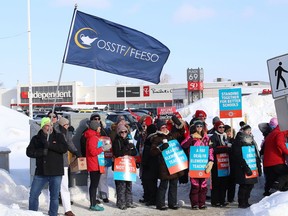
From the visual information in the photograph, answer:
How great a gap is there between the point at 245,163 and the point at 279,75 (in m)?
2.50

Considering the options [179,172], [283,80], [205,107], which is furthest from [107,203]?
[205,107]

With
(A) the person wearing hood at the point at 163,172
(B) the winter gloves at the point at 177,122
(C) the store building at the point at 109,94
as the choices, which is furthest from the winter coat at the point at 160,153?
(C) the store building at the point at 109,94

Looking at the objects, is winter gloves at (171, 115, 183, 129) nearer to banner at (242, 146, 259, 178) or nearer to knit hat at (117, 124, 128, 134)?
knit hat at (117, 124, 128, 134)

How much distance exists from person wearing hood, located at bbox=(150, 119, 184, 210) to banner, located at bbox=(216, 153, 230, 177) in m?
0.81

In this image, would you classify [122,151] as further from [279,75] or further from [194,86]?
[194,86]

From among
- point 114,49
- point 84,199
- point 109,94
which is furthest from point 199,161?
point 109,94

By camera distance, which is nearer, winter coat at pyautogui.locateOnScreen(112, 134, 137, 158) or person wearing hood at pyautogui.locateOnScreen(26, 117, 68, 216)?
person wearing hood at pyautogui.locateOnScreen(26, 117, 68, 216)

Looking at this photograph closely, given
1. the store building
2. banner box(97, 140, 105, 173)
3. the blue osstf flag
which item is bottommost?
banner box(97, 140, 105, 173)

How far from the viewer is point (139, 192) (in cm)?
1163

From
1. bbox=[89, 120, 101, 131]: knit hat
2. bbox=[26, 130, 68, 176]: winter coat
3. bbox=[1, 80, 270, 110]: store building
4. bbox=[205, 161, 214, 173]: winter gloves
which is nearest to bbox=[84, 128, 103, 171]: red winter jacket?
bbox=[89, 120, 101, 131]: knit hat

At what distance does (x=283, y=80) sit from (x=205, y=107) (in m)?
34.5

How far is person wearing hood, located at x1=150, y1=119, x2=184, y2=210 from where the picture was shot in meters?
9.76

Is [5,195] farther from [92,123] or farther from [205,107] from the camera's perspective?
[205,107]

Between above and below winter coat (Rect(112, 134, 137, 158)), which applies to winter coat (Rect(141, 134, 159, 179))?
below
